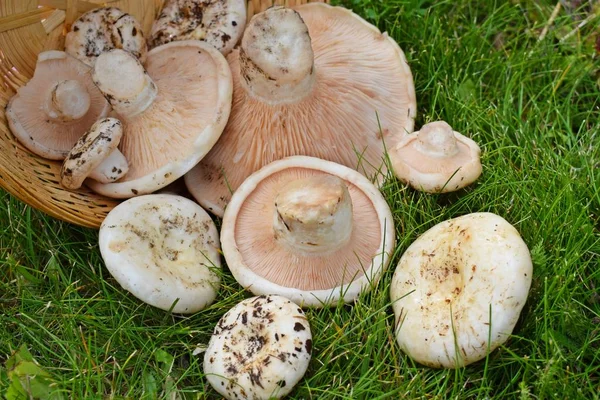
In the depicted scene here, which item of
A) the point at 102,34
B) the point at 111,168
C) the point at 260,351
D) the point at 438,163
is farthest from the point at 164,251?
the point at 438,163

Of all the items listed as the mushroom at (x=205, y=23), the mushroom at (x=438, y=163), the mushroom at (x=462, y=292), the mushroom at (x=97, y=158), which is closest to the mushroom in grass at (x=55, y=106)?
the mushroom at (x=97, y=158)

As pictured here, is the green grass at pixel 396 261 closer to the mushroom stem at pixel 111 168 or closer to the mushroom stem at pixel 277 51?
the mushroom stem at pixel 111 168

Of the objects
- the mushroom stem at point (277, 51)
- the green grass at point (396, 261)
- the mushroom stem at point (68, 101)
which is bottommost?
the green grass at point (396, 261)

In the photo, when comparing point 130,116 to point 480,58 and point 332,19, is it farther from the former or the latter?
point 480,58

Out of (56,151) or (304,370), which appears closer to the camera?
(304,370)

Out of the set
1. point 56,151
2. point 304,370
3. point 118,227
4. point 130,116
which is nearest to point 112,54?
point 130,116

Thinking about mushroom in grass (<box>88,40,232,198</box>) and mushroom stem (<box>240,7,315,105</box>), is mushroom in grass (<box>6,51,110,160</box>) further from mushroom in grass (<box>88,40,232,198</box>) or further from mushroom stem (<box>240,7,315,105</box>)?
mushroom stem (<box>240,7,315,105</box>)
